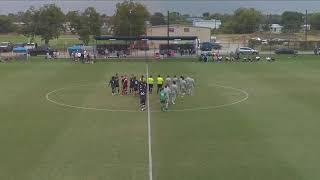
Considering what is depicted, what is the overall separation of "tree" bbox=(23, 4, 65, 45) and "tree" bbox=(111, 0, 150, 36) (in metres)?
9.21

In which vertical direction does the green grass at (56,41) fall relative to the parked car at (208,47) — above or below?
above

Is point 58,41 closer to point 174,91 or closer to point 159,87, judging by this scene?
point 159,87

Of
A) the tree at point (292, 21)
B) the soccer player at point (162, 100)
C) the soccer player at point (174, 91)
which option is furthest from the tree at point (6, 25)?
the soccer player at point (162, 100)

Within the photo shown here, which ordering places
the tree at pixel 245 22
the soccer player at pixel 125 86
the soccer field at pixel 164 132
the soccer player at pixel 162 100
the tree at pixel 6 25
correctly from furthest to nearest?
the tree at pixel 6 25, the tree at pixel 245 22, the soccer player at pixel 125 86, the soccer player at pixel 162 100, the soccer field at pixel 164 132

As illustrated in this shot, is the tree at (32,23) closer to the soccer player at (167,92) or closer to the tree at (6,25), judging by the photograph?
the tree at (6,25)

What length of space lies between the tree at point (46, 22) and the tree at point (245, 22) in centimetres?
6288

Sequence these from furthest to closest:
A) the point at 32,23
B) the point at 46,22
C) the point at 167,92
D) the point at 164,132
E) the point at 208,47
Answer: the point at 32,23
the point at 208,47
the point at 46,22
the point at 167,92
the point at 164,132

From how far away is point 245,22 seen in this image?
136 metres

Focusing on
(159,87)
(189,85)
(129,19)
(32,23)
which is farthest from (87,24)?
(189,85)

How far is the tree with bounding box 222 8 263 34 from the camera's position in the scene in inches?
5305

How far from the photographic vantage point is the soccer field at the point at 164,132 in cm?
1903

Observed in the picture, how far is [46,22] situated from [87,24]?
256 inches

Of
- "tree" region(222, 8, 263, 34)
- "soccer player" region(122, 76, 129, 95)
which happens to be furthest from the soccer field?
"tree" region(222, 8, 263, 34)

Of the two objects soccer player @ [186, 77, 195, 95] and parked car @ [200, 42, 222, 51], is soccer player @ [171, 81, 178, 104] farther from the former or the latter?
parked car @ [200, 42, 222, 51]
